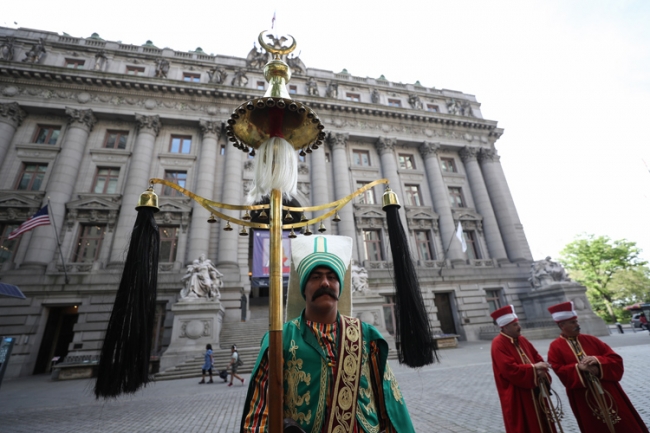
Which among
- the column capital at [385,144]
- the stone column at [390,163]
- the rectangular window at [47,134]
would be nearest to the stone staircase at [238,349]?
the stone column at [390,163]

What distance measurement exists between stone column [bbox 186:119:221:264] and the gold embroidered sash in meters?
19.1

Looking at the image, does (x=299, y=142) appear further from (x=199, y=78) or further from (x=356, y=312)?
(x=199, y=78)

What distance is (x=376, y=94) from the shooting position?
30.4 m

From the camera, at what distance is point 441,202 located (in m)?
26.2

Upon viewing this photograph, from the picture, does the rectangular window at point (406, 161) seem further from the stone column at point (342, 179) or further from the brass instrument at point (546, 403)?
the brass instrument at point (546, 403)

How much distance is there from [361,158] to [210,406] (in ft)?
78.0

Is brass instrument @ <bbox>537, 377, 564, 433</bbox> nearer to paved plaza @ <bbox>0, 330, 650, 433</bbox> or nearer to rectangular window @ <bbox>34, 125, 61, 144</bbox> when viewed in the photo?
paved plaza @ <bbox>0, 330, 650, 433</bbox>

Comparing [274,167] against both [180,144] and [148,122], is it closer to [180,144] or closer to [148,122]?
[180,144]

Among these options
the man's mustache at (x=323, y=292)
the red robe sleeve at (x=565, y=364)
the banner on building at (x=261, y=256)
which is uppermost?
the banner on building at (x=261, y=256)

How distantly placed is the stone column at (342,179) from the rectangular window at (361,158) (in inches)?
51.4

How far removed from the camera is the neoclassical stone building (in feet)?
58.1

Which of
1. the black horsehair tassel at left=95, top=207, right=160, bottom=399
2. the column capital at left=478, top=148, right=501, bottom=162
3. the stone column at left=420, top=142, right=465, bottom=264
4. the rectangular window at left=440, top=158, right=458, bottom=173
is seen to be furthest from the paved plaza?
the column capital at left=478, top=148, right=501, bottom=162

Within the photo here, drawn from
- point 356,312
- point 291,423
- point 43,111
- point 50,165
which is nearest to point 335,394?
point 291,423

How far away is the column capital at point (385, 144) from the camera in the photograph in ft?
89.7
